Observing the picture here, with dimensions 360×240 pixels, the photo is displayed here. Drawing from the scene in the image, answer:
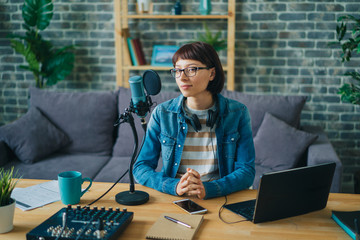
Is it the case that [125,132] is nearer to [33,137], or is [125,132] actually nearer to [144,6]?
[33,137]

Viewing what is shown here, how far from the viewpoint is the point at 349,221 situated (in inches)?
44.9

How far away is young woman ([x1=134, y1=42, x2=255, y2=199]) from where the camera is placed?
1.57m

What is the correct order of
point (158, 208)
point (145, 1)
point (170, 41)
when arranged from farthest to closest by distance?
point (170, 41) → point (145, 1) → point (158, 208)

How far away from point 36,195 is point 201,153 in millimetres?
702

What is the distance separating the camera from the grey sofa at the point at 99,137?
103 inches

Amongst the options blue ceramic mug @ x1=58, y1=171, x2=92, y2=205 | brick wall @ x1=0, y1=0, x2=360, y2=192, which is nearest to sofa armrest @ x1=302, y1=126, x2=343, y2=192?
brick wall @ x1=0, y1=0, x2=360, y2=192

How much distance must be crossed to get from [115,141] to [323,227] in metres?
2.14

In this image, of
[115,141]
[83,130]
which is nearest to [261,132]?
[115,141]

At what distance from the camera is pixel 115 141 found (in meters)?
3.06

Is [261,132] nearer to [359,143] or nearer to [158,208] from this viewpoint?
[359,143]

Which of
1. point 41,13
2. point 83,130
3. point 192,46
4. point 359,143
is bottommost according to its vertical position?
point 359,143

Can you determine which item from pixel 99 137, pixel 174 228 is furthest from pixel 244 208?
pixel 99 137

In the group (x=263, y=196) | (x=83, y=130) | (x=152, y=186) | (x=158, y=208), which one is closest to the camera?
(x=263, y=196)

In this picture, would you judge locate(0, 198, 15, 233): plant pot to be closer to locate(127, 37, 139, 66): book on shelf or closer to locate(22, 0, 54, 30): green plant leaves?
locate(127, 37, 139, 66): book on shelf
